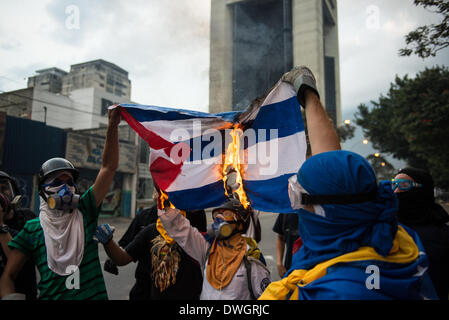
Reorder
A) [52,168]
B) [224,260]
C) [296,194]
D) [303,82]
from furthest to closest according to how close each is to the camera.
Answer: [224,260] → [52,168] → [303,82] → [296,194]

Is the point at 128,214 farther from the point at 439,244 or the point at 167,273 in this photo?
the point at 439,244

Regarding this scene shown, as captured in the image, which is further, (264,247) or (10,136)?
(10,136)

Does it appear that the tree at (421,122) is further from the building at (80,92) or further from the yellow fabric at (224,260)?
the building at (80,92)

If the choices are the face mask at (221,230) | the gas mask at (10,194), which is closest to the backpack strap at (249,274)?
the face mask at (221,230)

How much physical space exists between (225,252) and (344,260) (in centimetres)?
154

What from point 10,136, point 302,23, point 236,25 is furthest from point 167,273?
point 302,23

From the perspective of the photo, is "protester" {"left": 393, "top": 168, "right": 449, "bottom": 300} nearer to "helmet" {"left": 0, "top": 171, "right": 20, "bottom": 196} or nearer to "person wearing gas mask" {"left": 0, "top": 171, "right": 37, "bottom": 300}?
"person wearing gas mask" {"left": 0, "top": 171, "right": 37, "bottom": 300}

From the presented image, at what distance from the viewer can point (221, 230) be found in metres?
2.47

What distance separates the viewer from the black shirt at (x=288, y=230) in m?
3.50

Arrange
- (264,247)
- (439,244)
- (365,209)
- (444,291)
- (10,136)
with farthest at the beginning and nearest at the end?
(10,136) → (264,247) → (439,244) → (444,291) → (365,209)

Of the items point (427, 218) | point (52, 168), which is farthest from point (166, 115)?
point (427, 218)

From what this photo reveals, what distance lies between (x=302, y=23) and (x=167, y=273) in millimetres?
39111

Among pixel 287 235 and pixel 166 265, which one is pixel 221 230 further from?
pixel 287 235
